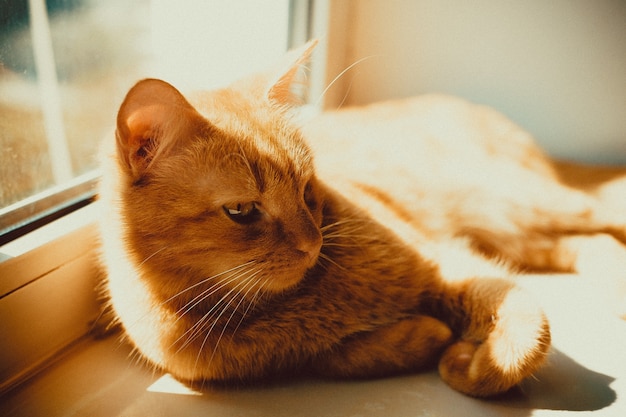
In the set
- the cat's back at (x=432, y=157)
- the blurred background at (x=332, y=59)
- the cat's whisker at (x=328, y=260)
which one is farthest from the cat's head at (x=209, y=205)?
the cat's back at (x=432, y=157)

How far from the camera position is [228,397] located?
3.49ft

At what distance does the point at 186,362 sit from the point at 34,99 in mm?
725

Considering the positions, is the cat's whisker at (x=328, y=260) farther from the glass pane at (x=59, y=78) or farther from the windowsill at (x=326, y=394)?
the glass pane at (x=59, y=78)

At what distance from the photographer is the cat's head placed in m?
0.96

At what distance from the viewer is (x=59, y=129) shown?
4.52 feet

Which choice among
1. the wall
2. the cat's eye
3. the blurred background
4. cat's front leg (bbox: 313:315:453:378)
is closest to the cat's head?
the cat's eye

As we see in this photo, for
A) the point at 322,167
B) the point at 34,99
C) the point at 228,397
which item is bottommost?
the point at 228,397

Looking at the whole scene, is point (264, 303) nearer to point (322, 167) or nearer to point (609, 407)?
point (322, 167)

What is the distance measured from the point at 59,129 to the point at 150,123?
59 centimetres

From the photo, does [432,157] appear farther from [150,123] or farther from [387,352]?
[150,123]

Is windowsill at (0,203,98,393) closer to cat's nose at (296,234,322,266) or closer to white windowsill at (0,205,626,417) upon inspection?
white windowsill at (0,205,626,417)

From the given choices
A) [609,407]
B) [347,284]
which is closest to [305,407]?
[347,284]

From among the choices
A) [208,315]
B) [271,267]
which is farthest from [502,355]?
[208,315]

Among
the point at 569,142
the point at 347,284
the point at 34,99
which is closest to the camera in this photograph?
the point at 347,284
